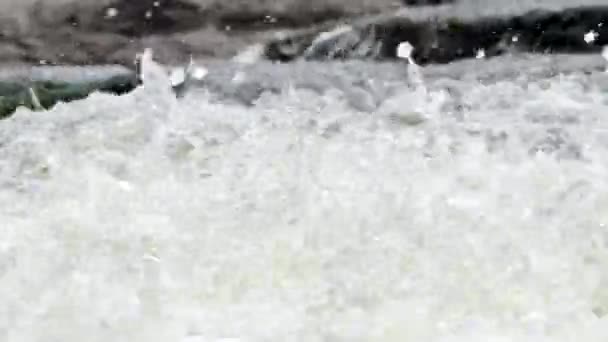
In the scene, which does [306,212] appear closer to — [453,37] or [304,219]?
[304,219]

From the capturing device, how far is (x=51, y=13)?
2.77ft

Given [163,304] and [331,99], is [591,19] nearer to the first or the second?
[331,99]

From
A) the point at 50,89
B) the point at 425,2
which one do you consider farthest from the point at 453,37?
the point at 50,89

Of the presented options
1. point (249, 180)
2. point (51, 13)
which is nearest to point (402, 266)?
point (249, 180)

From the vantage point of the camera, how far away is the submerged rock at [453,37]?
87 cm

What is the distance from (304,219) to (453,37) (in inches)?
9.9

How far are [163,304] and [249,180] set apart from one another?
152 mm

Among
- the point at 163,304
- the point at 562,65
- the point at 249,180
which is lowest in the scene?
the point at 163,304

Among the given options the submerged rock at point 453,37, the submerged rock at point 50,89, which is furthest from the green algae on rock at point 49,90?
the submerged rock at point 453,37

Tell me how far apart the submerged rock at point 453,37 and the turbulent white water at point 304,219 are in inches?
1.9

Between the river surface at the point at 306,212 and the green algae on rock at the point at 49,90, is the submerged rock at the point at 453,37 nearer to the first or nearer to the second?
the river surface at the point at 306,212

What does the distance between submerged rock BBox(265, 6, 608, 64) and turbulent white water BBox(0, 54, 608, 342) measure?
49 mm

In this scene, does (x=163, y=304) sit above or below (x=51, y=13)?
below

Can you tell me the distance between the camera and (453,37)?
88 cm
